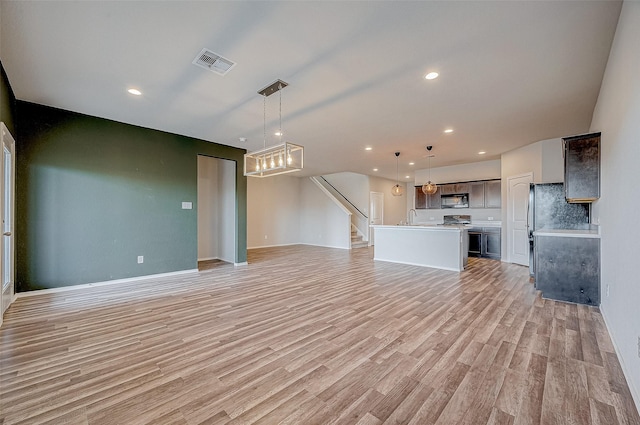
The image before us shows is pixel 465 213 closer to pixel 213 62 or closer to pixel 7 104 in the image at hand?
pixel 213 62

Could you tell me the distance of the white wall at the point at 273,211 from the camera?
9594 millimetres

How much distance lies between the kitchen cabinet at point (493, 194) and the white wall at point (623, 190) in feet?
16.2

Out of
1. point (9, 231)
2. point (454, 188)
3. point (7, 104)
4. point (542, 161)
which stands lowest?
point (9, 231)

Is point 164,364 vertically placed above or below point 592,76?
below

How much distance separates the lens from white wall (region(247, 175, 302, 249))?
9594 mm

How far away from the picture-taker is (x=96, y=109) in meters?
4.17

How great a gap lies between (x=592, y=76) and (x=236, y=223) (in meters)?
6.32

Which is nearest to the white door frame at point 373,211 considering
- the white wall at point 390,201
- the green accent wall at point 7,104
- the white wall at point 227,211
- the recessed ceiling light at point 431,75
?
the white wall at point 390,201

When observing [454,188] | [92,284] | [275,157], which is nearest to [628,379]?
[275,157]

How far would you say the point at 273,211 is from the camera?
10.2m

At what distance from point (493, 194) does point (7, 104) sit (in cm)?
994

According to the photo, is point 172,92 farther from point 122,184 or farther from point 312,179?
point 312,179

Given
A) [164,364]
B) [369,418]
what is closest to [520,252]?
[369,418]

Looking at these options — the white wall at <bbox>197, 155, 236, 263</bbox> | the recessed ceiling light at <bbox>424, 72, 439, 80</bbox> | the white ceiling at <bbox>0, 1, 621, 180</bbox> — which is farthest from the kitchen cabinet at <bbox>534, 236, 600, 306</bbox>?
the white wall at <bbox>197, 155, 236, 263</bbox>
